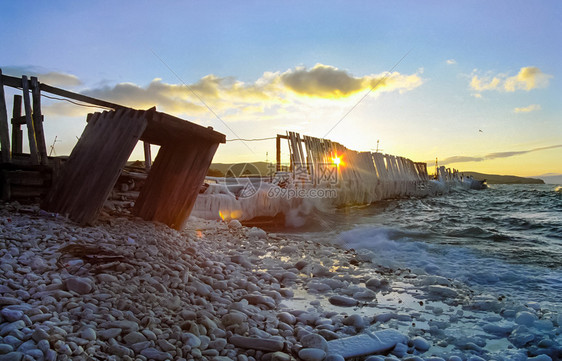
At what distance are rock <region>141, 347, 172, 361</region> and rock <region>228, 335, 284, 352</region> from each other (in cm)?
49

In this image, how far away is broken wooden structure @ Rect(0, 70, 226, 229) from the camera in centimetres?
481

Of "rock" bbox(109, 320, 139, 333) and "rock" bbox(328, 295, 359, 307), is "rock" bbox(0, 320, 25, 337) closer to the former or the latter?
"rock" bbox(109, 320, 139, 333)

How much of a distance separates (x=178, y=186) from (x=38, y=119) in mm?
3427

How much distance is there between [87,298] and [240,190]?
9.81 m

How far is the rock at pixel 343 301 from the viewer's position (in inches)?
140

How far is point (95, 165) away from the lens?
4.98 m

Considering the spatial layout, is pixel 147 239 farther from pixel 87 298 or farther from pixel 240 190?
pixel 240 190

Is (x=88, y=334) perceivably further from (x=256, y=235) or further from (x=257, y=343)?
(x=256, y=235)

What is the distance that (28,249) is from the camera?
3.26 metres

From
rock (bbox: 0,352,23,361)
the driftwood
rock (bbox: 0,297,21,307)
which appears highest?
the driftwood

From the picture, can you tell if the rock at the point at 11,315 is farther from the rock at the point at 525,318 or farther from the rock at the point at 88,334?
the rock at the point at 525,318

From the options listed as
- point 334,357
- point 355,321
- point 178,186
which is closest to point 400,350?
point 355,321

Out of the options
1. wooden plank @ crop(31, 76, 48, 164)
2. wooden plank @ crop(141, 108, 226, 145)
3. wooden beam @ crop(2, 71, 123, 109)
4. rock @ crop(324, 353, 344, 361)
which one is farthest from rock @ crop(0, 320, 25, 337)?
wooden beam @ crop(2, 71, 123, 109)

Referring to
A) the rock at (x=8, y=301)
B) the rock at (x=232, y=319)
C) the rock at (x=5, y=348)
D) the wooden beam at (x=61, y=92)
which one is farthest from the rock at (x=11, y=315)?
the wooden beam at (x=61, y=92)
